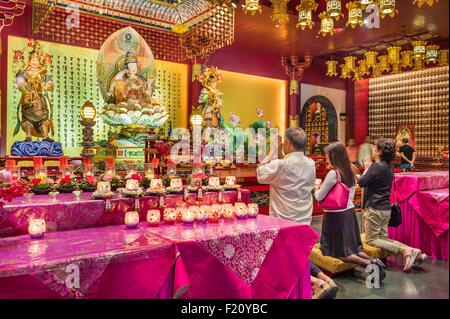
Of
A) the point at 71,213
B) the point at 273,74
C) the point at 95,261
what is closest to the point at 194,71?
the point at 273,74

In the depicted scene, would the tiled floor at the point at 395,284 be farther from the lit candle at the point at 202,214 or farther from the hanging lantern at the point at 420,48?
the hanging lantern at the point at 420,48

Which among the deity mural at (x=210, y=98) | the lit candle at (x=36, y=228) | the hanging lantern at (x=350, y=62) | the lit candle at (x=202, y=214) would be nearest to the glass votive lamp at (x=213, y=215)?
the lit candle at (x=202, y=214)

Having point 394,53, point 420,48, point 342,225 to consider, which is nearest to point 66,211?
point 342,225

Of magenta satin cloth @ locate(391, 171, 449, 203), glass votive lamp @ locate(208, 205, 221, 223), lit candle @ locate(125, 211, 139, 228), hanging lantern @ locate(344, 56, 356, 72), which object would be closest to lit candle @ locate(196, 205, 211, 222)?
glass votive lamp @ locate(208, 205, 221, 223)

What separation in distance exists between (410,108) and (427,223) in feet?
24.4

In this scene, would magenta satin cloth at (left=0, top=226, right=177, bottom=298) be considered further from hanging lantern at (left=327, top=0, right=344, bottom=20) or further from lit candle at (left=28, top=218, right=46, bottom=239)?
hanging lantern at (left=327, top=0, right=344, bottom=20)

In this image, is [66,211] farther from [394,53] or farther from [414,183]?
[394,53]

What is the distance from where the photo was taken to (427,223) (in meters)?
3.92

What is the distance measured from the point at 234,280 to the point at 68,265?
2.81 feet

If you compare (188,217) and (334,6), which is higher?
(334,6)

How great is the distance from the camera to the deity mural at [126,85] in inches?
219

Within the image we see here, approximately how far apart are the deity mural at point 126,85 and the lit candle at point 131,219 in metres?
3.49
